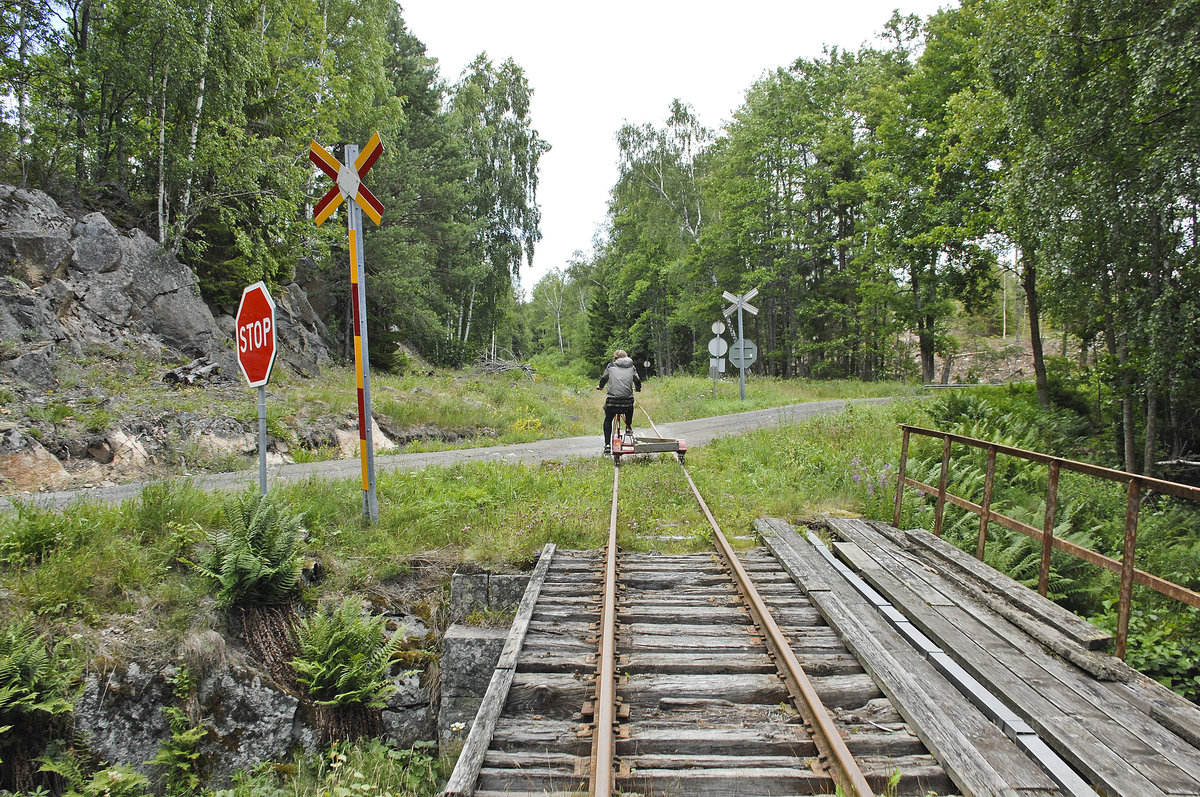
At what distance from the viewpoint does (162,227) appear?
1588 cm

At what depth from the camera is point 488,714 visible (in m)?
3.46

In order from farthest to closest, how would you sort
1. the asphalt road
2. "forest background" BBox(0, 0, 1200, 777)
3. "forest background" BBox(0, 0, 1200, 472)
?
"forest background" BBox(0, 0, 1200, 472) < "forest background" BBox(0, 0, 1200, 777) < the asphalt road

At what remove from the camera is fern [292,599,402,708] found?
15.5 feet

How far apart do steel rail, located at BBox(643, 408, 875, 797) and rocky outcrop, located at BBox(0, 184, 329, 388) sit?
40.6 feet

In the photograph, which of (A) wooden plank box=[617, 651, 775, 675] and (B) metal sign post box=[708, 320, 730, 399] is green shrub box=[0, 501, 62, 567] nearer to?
(A) wooden plank box=[617, 651, 775, 675]

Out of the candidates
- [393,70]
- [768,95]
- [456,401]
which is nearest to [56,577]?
[456,401]

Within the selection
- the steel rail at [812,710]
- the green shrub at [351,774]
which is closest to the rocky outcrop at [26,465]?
the green shrub at [351,774]

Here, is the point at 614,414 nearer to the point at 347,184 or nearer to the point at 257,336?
the point at 347,184

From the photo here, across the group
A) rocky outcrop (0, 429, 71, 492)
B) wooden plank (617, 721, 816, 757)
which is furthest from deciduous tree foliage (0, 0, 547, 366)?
wooden plank (617, 721, 816, 757)

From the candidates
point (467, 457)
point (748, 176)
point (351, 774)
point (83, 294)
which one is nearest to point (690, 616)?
point (351, 774)

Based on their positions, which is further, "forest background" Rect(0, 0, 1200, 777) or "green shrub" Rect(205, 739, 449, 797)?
"forest background" Rect(0, 0, 1200, 777)

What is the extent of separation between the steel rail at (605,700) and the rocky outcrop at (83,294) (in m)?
11.2

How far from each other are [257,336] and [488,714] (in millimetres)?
4093

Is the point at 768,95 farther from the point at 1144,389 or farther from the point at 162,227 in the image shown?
the point at 162,227
